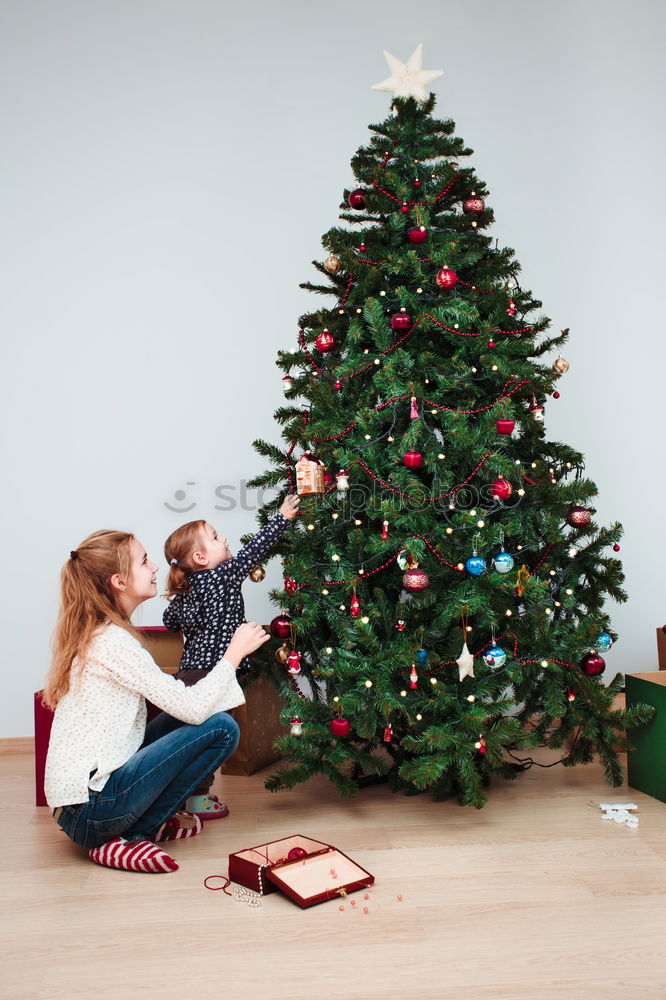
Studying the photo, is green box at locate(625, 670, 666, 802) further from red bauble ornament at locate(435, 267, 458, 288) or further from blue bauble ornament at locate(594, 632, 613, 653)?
red bauble ornament at locate(435, 267, 458, 288)

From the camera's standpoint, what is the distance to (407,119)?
94.7 inches

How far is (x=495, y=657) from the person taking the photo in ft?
7.05

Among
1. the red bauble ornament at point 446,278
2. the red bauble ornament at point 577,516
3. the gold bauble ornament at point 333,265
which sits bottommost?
the red bauble ornament at point 577,516

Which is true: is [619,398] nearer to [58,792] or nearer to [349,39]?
[349,39]

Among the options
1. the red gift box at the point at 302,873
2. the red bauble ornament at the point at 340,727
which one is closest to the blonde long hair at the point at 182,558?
the red bauble ornament at the point at 340,727

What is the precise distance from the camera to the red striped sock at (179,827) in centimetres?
217

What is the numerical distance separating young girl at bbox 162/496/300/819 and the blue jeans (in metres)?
0.28

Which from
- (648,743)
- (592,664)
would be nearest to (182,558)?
(592,664)

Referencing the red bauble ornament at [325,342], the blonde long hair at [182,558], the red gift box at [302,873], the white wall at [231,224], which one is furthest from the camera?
the white wall at [231,224]

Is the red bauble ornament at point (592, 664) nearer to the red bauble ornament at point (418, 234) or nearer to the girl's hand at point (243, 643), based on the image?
the girl's hand at point (243, 643)

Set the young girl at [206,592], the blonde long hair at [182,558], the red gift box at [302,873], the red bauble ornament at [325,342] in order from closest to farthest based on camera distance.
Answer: the red gift box at [302,873] < the red bauble ornament at [325,342] < the young girl at [206,592] < the blonde long hair at [182,558]

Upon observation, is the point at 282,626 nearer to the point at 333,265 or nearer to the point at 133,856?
the point at 133,856

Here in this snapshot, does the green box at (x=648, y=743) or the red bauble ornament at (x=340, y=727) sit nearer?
the red bauble ornament at (x=340, y=727)

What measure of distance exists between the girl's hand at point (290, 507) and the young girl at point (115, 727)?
47 centimetres
